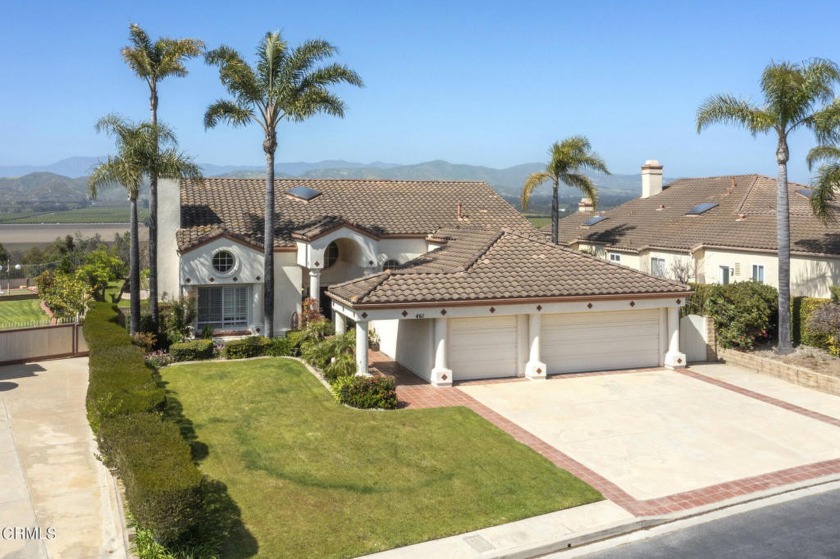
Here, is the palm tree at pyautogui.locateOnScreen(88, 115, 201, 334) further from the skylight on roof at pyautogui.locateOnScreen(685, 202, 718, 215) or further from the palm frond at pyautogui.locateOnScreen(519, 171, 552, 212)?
the skylight on roof at pyautogui.locateOnScreen(685, 202, 718, 215)

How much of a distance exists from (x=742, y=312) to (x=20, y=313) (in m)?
33.2

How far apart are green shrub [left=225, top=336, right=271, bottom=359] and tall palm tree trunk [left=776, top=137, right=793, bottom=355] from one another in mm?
17435

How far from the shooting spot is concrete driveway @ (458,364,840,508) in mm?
14797

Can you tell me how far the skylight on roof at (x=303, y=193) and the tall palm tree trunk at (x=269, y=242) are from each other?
6193 mm

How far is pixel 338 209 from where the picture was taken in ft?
107

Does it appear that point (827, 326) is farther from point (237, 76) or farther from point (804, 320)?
point (237, 76)

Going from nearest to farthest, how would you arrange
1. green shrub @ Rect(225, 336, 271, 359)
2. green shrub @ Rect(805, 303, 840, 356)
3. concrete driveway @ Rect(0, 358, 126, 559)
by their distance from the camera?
1. concrete driveway @ Rect(0, 358, 126, 559)
2. green shrub @ Rect(805, 303, 840, 356)
3. green shrub @ Rect(225, 336, 271, 359)

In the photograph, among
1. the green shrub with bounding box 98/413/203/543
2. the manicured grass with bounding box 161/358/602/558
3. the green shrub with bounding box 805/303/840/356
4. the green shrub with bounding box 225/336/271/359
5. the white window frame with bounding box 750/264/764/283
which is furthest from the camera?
the white window frame with bounding box 750/264/764/283

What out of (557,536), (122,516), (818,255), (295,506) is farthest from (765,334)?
(122,516)

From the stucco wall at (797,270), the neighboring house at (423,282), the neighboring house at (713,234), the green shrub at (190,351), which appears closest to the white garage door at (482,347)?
the neighboring house at (423,282)

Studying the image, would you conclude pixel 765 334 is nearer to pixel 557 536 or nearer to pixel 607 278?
pixel 607 278

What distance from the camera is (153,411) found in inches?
607

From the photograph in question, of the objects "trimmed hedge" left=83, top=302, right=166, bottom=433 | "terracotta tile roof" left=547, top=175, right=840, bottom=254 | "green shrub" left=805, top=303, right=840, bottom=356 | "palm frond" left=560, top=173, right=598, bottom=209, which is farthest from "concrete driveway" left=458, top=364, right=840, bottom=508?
"palm frond" left=560, top=173, right=598, bottom=209

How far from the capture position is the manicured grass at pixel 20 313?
33.3 metres
